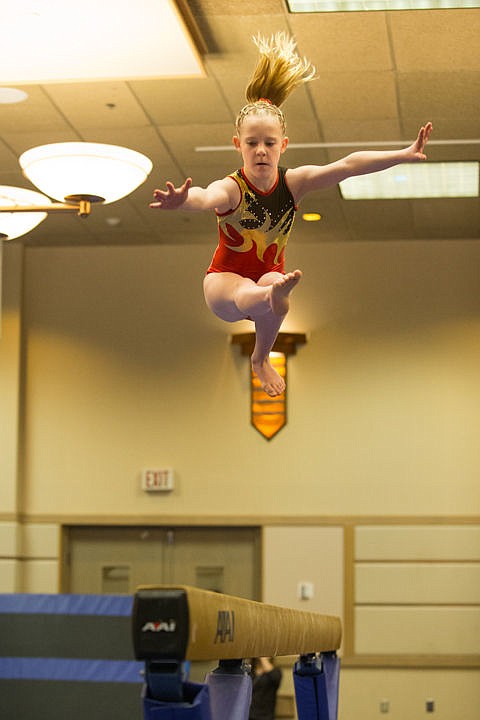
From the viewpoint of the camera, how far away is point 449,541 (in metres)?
10.5

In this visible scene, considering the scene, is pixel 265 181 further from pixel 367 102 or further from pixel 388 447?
pixel 388 447

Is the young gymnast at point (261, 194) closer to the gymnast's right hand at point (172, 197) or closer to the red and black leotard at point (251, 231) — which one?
the red and black leotard at point (251, 231)

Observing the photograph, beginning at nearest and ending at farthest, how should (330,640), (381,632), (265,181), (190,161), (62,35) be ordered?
(265,181) → (330,640) → (62,35) → (190,161) → (381,632)

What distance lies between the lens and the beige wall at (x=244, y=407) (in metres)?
10.6

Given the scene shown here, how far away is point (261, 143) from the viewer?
316cm

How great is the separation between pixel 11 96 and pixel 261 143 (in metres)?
4.67

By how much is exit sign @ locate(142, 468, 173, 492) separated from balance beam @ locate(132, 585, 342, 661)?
763 centimetres

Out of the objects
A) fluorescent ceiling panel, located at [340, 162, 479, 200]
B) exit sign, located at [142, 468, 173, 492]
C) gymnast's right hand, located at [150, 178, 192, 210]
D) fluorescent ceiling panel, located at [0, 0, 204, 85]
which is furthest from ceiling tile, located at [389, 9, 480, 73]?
exit sign, located at [142, 468, 173, 492]

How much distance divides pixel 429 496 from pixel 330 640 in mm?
6342

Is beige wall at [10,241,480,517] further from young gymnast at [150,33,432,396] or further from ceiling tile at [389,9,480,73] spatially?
young gymnast at [150,33,432,396]

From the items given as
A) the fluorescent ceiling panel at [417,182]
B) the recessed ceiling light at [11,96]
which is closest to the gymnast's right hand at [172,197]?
the recessed ceiling light at [11,96]

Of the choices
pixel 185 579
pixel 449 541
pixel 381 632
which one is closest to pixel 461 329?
pixel 449 541

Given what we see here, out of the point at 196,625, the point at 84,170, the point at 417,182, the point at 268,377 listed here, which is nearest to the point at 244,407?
the point at 417,182

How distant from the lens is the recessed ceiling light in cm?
725
